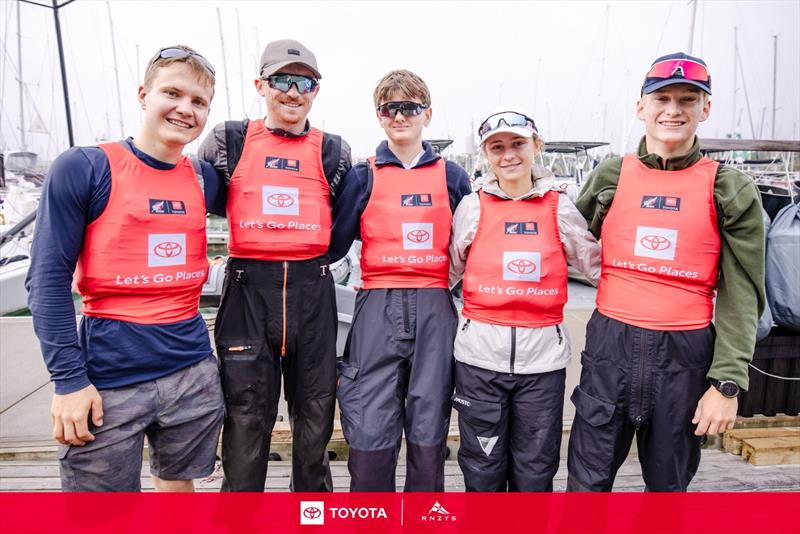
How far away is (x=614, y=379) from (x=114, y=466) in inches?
76.5

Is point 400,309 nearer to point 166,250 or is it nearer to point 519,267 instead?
point 519,267

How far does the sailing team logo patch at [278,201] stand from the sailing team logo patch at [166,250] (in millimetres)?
411

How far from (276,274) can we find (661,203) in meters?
1.68

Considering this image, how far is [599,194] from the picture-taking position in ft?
7.08

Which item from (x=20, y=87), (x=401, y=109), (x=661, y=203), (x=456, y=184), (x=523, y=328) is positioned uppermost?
(x=20, y=87)

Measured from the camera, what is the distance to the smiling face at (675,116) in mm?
1967

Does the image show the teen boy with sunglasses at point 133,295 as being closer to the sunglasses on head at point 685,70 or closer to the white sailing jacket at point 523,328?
the white sailing jacket at point 523,328

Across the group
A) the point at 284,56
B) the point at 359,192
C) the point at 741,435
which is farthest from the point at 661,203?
the point at 741,435

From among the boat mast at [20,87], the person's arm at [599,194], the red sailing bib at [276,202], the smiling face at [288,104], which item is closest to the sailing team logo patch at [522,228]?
the person's arm at [599,194]

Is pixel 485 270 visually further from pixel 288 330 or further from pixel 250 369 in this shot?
pixel 250 369

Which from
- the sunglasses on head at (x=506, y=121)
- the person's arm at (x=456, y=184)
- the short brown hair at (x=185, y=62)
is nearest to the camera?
the short brown hair at (x=185, y=62)

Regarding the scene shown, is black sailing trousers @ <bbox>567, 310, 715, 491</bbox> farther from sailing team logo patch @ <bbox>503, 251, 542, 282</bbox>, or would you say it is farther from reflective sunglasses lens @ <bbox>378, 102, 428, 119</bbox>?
reflective sunglasses lens @ <bbox>378, 102, 428, 119</bbox>
